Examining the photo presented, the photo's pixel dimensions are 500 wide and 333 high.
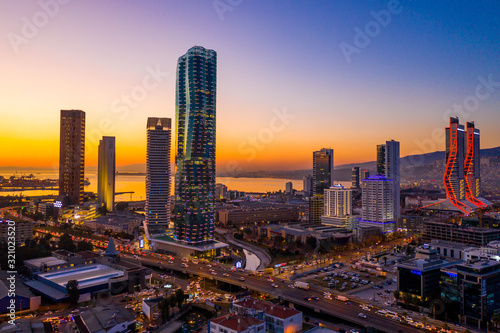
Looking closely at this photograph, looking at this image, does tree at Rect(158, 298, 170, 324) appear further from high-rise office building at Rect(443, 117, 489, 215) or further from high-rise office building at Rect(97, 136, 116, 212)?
high-rise office building at Rect(443, 117, 489, 215)

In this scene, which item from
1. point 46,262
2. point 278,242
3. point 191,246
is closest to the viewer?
point 46,262

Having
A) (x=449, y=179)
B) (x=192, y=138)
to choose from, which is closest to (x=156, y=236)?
(x=192, y=138)

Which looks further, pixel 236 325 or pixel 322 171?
pixel 322 171

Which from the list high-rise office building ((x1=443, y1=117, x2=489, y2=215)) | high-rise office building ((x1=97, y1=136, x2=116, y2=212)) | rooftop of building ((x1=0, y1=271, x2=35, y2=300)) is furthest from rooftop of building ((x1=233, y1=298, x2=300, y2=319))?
high-rise office building ((x1=443, y1=117, x2=489, y2=215))

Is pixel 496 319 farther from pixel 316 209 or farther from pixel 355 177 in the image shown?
pixel 355 177

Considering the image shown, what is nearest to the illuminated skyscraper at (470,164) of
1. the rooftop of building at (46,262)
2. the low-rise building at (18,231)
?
the rooftop of building at (46,262)

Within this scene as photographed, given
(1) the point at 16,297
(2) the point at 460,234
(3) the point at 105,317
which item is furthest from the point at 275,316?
(2) the point at 460,234
